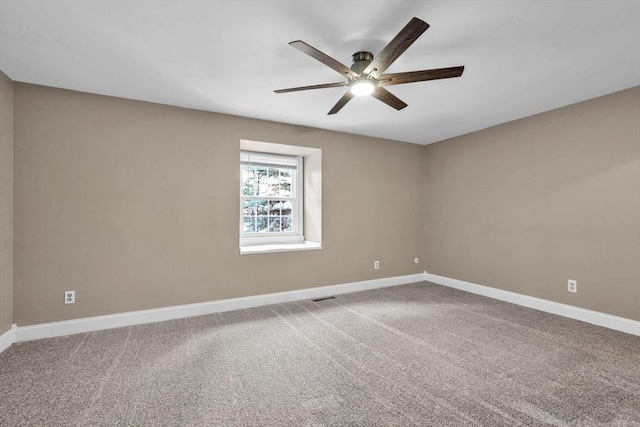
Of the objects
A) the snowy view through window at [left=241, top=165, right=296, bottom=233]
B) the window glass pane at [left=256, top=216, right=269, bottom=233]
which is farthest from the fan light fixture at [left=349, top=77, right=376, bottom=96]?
the window glass pane at [left=256, top=216, right=269, bottom=233]

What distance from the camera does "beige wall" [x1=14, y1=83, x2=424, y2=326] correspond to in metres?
2.78

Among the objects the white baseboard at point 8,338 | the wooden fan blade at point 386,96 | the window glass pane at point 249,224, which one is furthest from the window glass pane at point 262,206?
the white baseboard at point 8,338

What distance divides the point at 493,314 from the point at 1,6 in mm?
4899

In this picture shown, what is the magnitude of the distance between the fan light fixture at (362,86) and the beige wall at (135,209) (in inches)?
71.9

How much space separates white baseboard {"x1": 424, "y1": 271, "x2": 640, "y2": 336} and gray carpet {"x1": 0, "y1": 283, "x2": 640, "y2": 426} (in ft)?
0.47

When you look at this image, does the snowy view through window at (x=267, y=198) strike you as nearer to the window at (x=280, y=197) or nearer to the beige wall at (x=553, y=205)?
the window at (x=280, y=197)

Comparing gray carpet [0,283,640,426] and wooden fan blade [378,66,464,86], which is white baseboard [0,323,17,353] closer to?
gray carpet [0,283,640,426]

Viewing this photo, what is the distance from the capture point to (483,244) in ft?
14.1

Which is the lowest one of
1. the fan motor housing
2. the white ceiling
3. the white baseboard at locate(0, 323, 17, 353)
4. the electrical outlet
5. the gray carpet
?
the gray carpet

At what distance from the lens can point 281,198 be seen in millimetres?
4520

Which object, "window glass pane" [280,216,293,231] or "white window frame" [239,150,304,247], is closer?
"white window frame" [239,150,304,247]

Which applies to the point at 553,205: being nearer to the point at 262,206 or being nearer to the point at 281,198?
the point at 281,198

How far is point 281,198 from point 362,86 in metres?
2.54

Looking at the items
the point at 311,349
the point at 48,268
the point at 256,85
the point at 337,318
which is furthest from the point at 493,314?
the point at 48,268
